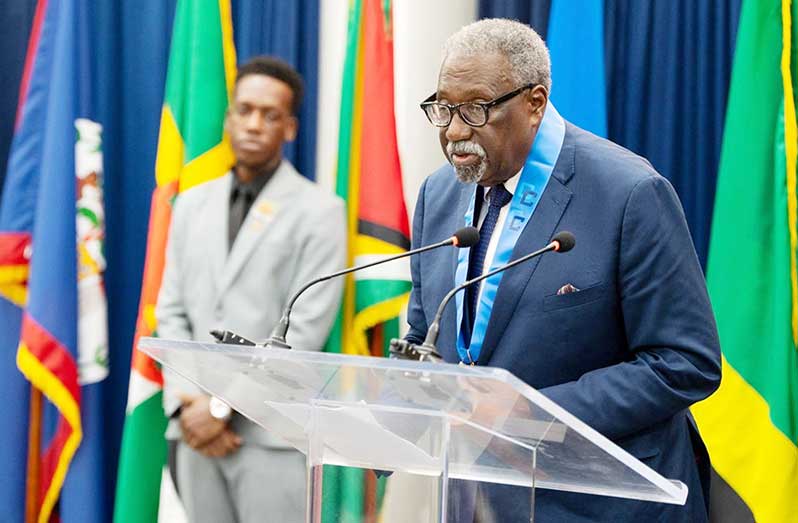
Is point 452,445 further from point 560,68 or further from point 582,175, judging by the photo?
point 560,68

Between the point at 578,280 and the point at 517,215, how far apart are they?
7.3 inches

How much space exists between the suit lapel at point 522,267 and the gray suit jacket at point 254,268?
1.84 m

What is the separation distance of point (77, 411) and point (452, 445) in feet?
9.61

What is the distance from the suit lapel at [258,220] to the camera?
430 cm

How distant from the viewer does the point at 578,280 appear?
95.2 inches

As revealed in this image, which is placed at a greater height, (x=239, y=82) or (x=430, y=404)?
(x=239, y=82)

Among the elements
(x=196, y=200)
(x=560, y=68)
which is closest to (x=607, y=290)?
(x=560, y=68)

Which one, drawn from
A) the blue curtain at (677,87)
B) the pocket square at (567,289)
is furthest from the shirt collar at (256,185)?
the pocket square at (567,289)

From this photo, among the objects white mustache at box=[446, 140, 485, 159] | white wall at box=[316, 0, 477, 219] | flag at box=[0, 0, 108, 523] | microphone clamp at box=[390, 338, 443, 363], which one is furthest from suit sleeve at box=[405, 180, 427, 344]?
flag at box=[0, 0, 108, 523]

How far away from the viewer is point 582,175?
2.50 meters

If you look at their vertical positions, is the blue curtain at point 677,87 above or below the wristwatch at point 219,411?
above

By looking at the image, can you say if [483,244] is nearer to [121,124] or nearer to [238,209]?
[238,209]

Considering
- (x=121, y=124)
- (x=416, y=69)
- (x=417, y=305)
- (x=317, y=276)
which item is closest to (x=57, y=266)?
(x=121, y=124)

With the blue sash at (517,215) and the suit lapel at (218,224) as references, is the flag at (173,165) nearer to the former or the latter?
the suit lapel at (218,224)
